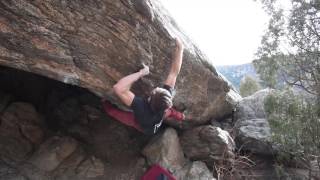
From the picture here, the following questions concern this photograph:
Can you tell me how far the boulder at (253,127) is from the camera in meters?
10.9

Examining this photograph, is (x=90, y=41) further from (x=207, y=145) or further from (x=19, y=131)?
(x=207, y=145)

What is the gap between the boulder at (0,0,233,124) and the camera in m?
6.04

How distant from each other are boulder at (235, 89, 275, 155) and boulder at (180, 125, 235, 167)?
114 cm

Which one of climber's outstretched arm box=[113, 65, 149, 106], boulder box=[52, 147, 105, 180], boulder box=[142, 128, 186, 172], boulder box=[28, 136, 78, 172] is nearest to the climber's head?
climber's outstretched arm box=[113, 65, 149, 106]

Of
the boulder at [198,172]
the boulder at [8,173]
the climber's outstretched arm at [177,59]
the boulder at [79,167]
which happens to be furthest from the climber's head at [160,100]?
the boulder at [8,173]

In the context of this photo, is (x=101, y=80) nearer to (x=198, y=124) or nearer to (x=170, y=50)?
(x=170, y=50)

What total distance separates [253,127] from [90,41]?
6.63 meters

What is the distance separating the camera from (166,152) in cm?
942

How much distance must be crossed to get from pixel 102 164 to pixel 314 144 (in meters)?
5.80

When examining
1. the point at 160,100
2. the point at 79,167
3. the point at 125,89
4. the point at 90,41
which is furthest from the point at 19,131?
the point at 160,100

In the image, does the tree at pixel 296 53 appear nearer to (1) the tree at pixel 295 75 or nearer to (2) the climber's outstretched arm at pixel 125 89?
(1) the tree at pixel 295 75

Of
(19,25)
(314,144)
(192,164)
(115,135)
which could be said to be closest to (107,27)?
(19,25)

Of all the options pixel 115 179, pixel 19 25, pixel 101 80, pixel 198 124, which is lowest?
pixel 115 179

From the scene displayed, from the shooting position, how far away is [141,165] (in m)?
9.50
